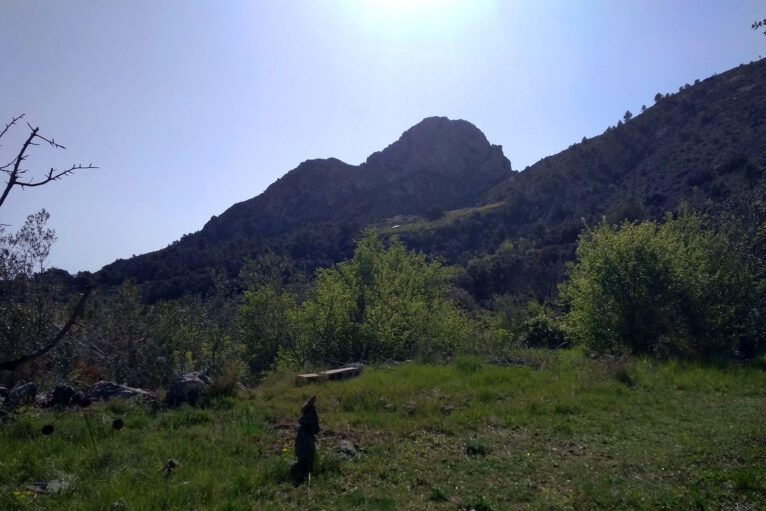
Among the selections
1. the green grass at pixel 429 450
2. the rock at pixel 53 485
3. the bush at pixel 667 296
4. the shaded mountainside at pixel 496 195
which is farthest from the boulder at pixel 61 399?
the shaded mountainside at pixel 496 195

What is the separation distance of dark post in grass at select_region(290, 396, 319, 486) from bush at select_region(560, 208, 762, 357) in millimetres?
10911

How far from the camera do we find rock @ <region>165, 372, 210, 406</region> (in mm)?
9719

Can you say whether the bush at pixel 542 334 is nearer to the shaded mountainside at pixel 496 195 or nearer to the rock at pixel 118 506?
the shaded mountainside at pixel 496 195

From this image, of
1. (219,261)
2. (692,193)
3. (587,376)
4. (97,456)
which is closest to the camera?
(97,456)

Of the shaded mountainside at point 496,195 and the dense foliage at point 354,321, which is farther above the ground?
the shaded mountainside at point 496,195

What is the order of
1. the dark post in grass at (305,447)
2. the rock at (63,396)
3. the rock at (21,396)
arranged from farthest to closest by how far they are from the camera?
the rock at (63,396), the rock at (21,396), the dark post in grass at (305,447)

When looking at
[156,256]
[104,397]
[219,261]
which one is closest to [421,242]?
[219,261]

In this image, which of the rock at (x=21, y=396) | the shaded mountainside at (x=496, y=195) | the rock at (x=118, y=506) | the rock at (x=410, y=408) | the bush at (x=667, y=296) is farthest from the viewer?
the shaded mountainside at (x=496, y=195)

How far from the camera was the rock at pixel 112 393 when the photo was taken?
31.6 feet

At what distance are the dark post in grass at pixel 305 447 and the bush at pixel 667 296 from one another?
10.9 m

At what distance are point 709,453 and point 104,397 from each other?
9.42 m

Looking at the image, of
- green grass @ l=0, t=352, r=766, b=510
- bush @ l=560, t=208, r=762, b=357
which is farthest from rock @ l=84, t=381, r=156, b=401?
bush @ l=560, t=208, r=762, b=357

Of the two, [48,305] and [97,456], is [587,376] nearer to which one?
[97,456]

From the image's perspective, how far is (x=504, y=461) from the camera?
6949 millimetres
